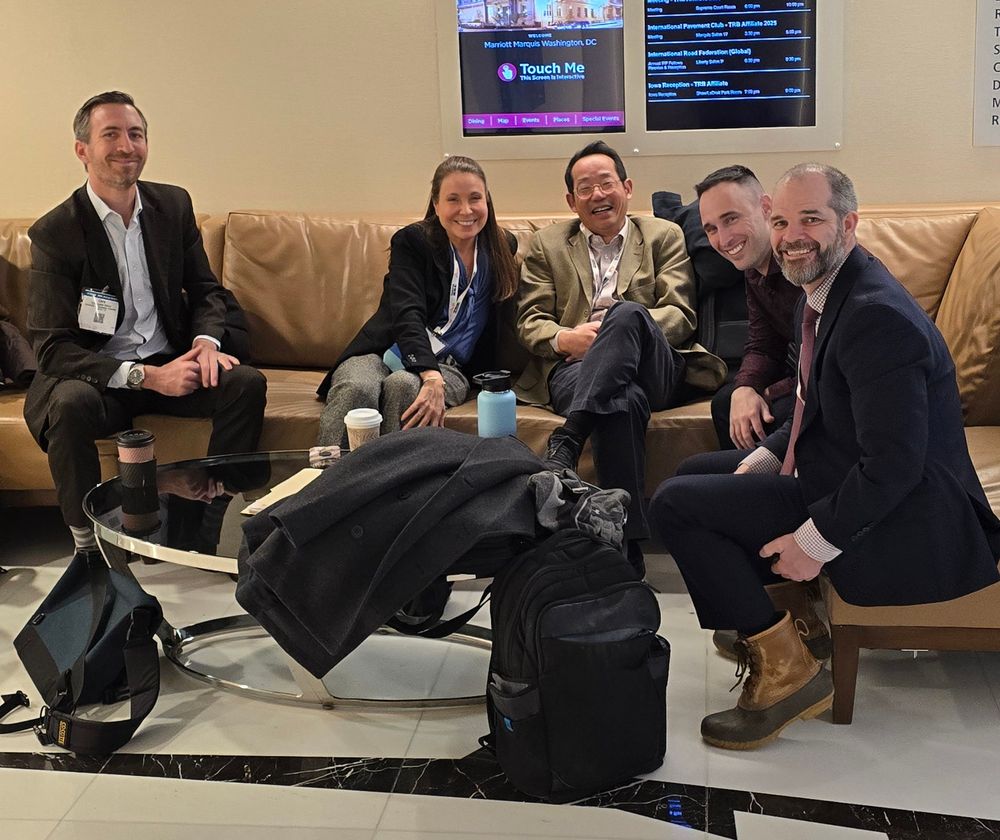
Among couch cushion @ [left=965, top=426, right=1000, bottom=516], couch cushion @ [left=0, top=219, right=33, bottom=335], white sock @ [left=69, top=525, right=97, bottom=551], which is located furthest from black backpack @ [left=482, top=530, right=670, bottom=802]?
couch cushion @ [left=0, top=219, right=33, bottom=335]

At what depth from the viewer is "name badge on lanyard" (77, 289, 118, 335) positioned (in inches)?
131

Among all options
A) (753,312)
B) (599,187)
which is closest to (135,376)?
(599,187)

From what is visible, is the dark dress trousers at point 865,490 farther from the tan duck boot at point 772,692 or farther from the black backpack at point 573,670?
the black backpack at point 573,670

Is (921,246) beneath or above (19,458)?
above

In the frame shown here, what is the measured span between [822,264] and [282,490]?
1246 mm

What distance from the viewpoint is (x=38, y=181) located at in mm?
4320

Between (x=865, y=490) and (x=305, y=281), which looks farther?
(x=305, y=281)

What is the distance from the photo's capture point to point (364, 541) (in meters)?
2.07

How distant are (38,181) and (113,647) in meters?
2.44

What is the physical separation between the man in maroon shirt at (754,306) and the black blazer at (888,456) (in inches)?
25.9

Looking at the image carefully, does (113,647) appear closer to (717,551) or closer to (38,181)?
(717,551)

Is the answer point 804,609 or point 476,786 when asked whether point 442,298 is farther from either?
point 476,786

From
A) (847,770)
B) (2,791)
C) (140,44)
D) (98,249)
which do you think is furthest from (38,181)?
(847,770)

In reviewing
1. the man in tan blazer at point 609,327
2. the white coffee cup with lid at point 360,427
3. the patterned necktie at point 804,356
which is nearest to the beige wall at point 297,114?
the man in tan blazer at point 609,327
